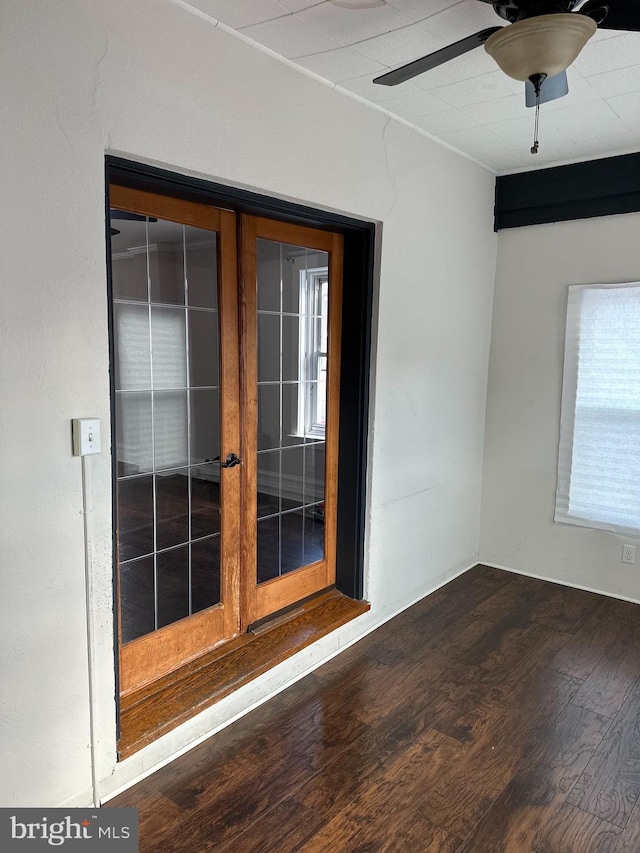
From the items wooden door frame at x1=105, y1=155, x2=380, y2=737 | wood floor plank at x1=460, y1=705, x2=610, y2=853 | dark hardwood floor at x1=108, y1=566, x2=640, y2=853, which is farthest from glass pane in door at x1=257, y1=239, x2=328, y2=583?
wood floor plank at x1=460, y1=705, x2=610, y2=853

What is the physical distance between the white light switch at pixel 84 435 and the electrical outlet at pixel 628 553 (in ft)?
10.5

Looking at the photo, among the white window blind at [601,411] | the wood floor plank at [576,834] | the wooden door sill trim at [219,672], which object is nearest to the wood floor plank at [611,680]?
the wood floor plank at [576,834]

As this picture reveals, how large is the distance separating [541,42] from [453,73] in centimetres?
98

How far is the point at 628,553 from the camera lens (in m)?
3.64

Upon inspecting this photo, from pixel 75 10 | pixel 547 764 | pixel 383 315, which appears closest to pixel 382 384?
pixel 383 315

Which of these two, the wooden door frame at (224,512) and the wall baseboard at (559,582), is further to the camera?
the wall baseboard at (559,582)

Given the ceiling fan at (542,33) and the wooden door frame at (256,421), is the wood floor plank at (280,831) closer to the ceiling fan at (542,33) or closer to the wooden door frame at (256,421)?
the wooden door frame at (256,421)

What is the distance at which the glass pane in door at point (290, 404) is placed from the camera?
2.78m

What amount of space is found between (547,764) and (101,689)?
1.65 meters

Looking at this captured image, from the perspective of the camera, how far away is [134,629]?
2.34m

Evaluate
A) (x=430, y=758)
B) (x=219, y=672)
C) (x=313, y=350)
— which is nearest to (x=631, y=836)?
(x=430, y=758)

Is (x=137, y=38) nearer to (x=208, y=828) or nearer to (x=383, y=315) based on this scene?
(x=383, y=315)

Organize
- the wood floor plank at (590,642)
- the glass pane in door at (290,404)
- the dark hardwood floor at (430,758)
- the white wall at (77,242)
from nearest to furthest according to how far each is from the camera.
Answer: the white wall at (77,242) → the dark hardwood floor at (430,758) → the glass pane in door at (290,404) → the wood floor plank at (590,642)

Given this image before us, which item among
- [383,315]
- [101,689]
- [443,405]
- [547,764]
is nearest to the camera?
[101,689]
